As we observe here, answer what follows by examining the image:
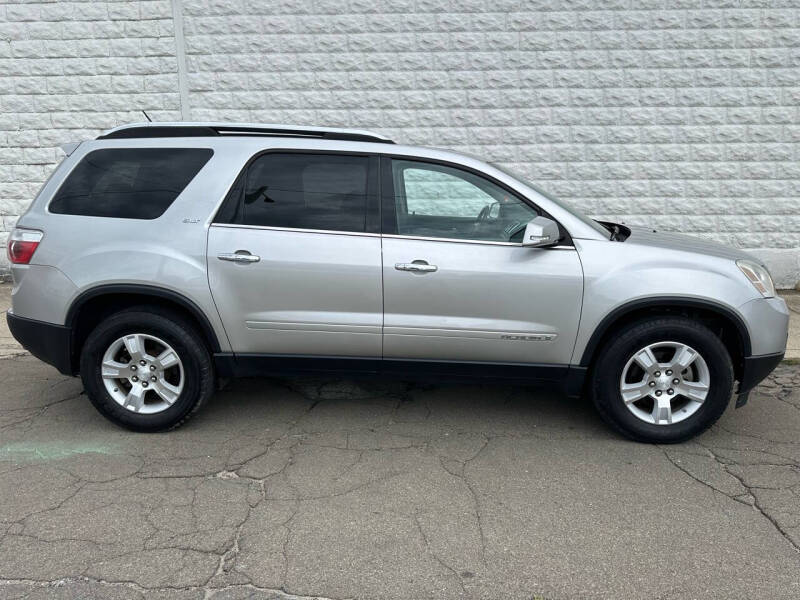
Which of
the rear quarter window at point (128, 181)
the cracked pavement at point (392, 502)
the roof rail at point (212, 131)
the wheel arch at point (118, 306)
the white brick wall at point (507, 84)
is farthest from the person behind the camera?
the white brick wall at point (507, 84)

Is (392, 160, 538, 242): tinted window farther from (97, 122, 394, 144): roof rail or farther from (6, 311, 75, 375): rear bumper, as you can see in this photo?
(6, 311, 75, 375): rear bumper

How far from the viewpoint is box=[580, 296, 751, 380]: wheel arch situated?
13.4 feet

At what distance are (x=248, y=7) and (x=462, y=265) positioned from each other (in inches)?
223

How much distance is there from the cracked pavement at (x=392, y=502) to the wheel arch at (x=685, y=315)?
1.90 feet

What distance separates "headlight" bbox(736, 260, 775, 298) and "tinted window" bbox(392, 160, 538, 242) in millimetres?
1348

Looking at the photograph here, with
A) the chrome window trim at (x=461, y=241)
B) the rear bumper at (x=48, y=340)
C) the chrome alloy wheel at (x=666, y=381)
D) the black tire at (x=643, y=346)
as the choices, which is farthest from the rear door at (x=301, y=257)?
the chrome alloy wheel at (x=666, y=381)

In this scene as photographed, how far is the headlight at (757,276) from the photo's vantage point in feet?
13.8

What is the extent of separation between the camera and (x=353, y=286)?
4145mm

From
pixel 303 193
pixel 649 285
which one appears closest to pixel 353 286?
pixel 303 193

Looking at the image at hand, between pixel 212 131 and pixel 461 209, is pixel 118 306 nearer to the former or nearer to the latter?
pixel 212 131

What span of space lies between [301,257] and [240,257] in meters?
0.37

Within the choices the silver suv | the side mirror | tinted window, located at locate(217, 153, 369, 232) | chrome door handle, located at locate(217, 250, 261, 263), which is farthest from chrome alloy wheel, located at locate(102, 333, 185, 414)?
the side mirror

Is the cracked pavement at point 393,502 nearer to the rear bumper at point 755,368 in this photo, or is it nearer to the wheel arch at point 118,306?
the rear bumper at point 755,368

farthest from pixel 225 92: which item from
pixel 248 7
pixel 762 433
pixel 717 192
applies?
pixel 762 433
